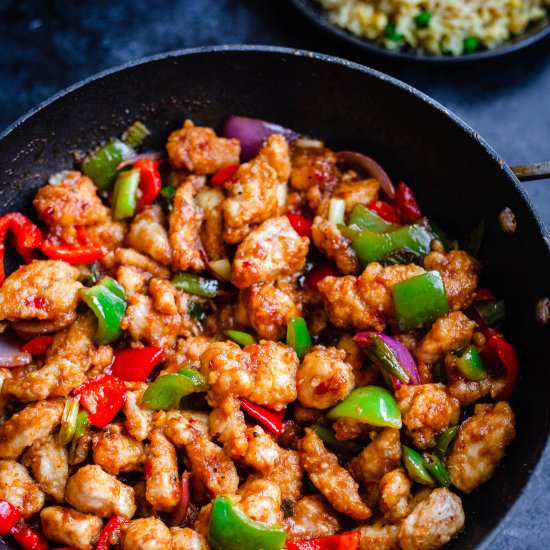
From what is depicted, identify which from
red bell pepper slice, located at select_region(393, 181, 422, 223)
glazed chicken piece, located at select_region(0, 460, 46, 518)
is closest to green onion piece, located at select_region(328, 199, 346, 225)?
red bell pepper slice, located at select_region(393, 181, 422, 223)

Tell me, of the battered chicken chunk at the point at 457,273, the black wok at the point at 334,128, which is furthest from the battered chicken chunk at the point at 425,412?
the battered chicken chunk at the point at 457,273

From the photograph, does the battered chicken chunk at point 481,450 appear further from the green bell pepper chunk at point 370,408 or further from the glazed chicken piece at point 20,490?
the glazed chicken piece at point 20,490

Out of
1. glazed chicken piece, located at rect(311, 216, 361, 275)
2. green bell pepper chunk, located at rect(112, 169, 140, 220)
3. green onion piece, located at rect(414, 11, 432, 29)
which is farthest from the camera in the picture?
green onion piece, located at rect(414, 11, 432, 29)

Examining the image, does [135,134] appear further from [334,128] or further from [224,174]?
[334,128]

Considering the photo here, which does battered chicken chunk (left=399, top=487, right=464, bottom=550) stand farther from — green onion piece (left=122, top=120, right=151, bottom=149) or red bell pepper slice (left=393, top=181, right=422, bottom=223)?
green onion piece (left=122, top=120, right=151, bottom=149)

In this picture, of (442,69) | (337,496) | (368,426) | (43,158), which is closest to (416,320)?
(368,426)

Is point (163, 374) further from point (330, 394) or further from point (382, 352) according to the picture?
point (382, 352)
